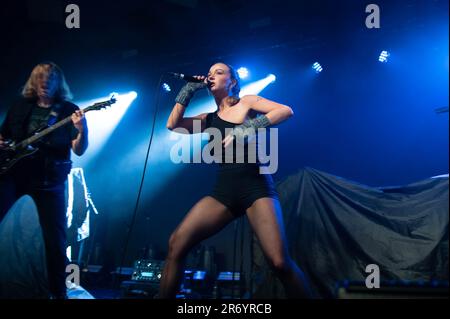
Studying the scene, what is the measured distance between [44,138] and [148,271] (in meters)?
2.01

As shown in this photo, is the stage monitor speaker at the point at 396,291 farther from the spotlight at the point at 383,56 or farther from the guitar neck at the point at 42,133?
the spotlight at the point at 383,56

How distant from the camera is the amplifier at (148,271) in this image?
176 inches

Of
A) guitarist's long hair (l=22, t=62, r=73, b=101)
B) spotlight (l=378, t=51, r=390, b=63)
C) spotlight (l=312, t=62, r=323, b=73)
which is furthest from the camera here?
spotlight (l=312, t=62, r=323, b=73)

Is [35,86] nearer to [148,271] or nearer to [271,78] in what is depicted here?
[148,271]

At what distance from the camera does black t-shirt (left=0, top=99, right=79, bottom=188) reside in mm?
3586

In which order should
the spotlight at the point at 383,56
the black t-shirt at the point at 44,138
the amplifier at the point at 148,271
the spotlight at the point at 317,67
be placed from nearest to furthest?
1. the black t-shirt at the point at 44,138
2. the amplifier at the point at 148,271
3. the spotlight at the point at 383,56
4. the spotlight at the point at 317,67

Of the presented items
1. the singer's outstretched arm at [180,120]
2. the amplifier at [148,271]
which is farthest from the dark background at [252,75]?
the singer's outstretched arm at [180,120]

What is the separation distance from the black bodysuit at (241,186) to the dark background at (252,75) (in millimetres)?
3251

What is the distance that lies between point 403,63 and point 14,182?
18.4 feet

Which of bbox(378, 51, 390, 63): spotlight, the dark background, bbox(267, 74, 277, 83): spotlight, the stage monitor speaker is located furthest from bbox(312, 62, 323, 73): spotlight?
the stage monitor speaker

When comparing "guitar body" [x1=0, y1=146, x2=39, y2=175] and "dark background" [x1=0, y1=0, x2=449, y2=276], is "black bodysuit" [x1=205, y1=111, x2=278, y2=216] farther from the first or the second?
"dark background" [x1=0, y1=0, x2=449, y2=276]

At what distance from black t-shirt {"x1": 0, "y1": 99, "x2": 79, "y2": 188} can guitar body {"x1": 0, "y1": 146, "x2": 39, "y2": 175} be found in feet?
0.14
